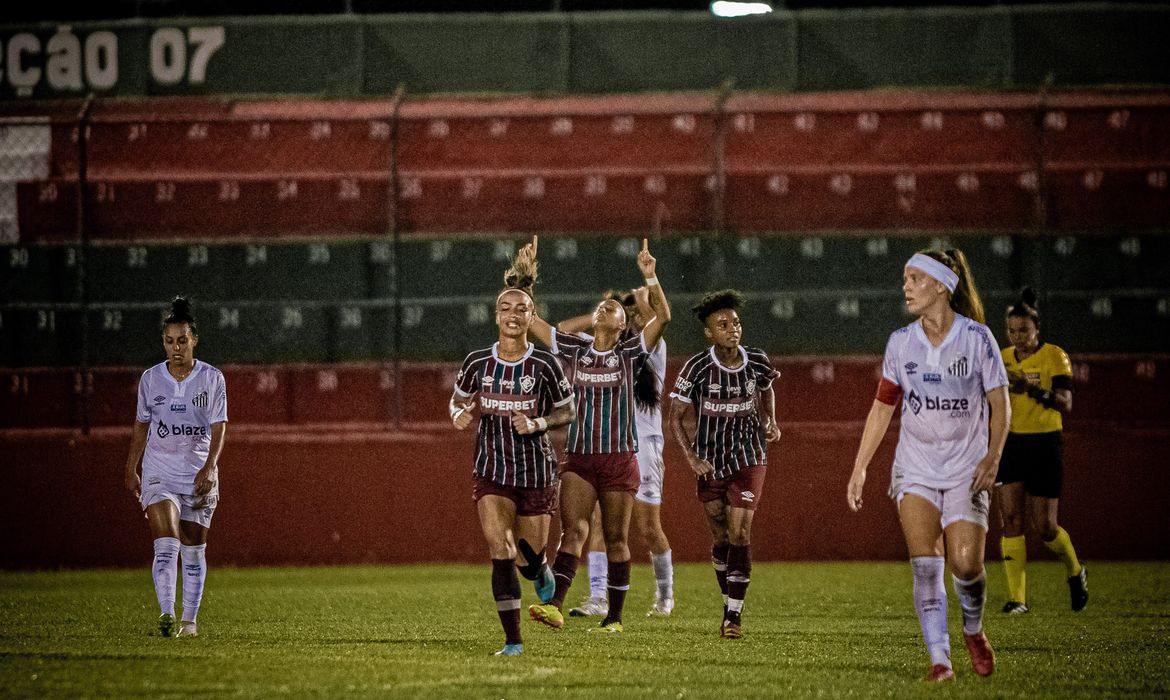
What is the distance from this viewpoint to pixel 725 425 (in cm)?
975

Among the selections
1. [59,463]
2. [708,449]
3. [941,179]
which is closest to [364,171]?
[59,463]

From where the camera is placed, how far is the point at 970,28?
615 inches

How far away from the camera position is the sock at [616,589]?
962cm

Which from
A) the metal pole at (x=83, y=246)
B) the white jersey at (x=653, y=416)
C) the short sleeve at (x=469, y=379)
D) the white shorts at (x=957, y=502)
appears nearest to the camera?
the white shorts at (x=957, y=502)

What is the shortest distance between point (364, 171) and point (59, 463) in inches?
154

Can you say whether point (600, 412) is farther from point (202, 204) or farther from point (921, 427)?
point (202, 204)

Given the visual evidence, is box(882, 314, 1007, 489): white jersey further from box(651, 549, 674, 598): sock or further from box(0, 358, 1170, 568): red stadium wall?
box(0, 358, 1170, 568): red stadium wall

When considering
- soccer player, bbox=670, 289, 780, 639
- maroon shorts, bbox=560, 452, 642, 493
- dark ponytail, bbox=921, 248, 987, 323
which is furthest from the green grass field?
dark ponytail, bbox=921, 248, 987, 323

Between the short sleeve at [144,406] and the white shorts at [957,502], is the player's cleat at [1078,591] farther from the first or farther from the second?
the short sleeve at [144,406]

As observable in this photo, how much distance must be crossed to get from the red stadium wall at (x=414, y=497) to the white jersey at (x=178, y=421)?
17.0 ft

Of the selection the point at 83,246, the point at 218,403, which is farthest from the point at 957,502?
the point at 83,246

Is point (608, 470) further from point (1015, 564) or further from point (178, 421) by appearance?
point (1015, 564)

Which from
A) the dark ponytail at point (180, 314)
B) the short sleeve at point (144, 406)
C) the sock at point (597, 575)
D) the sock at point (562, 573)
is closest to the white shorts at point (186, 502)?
the short sleeve at point (144, 406)

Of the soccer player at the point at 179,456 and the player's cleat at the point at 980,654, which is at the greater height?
the soccer player at the point at 179,456
